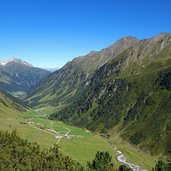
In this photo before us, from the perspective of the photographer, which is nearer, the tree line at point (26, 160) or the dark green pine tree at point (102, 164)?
the tree line at point (26, 160)

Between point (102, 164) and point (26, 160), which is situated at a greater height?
point (26, 160)

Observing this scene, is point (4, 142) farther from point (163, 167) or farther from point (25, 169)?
point (163, 167)

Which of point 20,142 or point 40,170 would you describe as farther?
point 20,142

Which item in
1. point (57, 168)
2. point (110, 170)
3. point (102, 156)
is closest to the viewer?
point (57, 168)

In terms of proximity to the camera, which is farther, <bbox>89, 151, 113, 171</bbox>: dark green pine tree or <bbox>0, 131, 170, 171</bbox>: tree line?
<bbox>89, 151, 113, 171</bbox>: dark green pine tree

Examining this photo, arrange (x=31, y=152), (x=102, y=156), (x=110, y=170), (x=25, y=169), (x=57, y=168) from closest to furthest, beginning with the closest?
(x=25, y=169)
(x=57, y=168)
(x=31, y=152)
(x=110, y=170)
(x=102, y=156)

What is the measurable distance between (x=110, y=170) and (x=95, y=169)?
27.5 feet

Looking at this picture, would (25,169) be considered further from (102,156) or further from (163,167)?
(163,167)

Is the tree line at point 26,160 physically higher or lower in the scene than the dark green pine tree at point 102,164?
higher

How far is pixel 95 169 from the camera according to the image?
17600 cm

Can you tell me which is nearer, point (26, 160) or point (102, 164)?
point (26, 160)

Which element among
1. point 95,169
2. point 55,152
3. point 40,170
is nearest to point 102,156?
point 95,169

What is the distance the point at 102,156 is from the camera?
7328 inches

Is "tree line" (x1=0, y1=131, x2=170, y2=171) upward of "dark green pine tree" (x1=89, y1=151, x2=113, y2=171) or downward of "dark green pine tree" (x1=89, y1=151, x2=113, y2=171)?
upward
